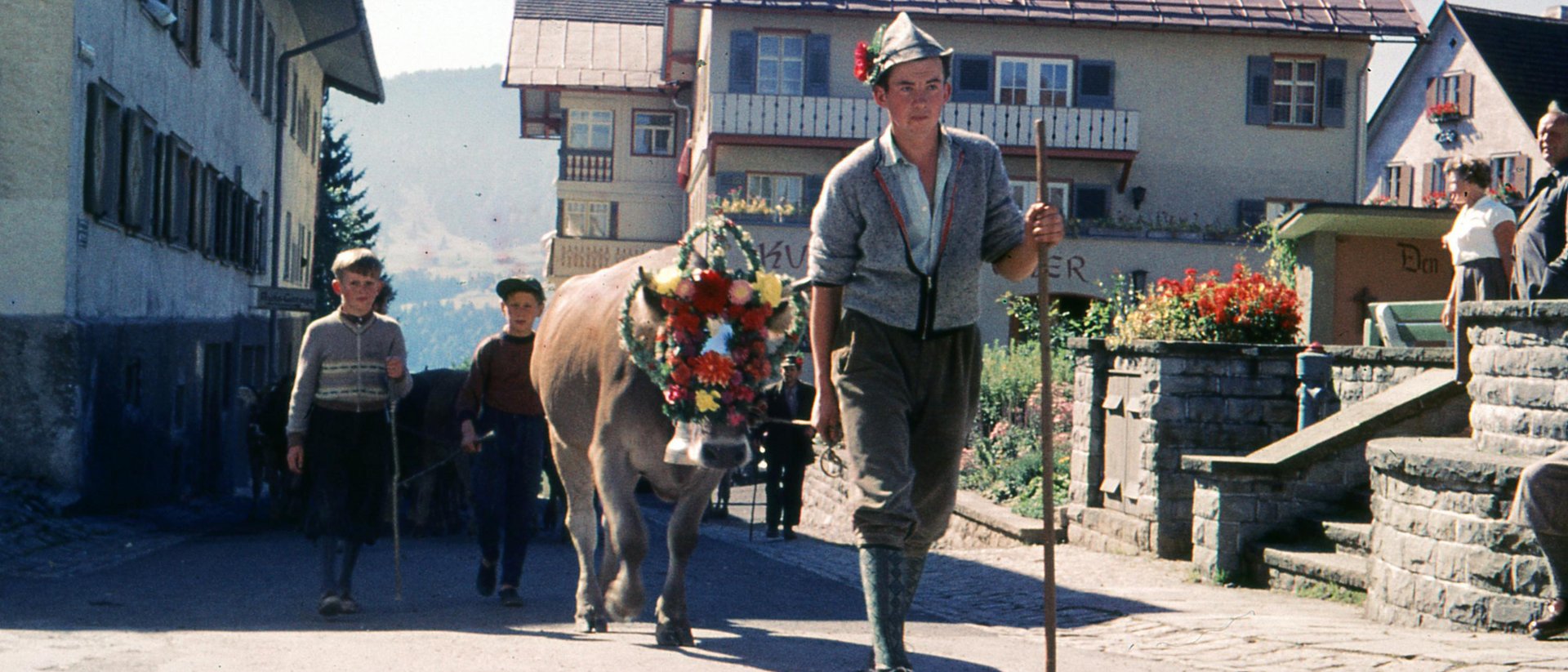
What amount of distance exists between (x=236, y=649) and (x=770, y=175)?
3095cm

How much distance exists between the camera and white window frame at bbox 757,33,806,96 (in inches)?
1470

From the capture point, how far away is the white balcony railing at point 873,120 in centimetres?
3719

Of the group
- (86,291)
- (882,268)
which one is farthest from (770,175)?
(882,268)

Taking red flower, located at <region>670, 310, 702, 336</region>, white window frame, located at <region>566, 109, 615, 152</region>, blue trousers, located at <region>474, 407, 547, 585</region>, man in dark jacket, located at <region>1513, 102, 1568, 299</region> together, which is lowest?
blue trousers, located at <region>474, 407, 547, 585</region>

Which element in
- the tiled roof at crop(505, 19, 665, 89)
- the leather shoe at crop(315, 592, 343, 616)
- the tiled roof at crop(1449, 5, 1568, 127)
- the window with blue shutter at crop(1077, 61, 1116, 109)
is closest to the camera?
the leather shoe at crop(315, 592, 343, 616)

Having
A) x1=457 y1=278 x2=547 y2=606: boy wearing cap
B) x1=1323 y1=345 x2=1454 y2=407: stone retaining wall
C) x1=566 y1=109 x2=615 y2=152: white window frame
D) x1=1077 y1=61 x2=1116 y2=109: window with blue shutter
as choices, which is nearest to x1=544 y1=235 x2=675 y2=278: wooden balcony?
x1=566 y1=109 x2=615 y2=152: white window frame

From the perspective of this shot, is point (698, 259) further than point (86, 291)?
No

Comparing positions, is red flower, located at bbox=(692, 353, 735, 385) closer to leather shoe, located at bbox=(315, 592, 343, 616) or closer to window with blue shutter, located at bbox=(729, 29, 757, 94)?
leather shoe, located at bbox=(315, 592, 343, 616)

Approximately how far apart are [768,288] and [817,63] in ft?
97.1

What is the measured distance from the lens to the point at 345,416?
9422 mm

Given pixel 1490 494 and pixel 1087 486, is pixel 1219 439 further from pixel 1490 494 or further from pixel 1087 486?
pixel 1490 494

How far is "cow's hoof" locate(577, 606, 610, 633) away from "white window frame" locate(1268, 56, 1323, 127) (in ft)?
105

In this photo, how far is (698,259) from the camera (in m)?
8.15

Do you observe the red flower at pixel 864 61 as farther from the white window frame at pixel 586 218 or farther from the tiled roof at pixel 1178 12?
the white window frame at pixel 586 218
